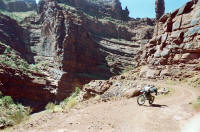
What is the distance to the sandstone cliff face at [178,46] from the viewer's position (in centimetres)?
2642

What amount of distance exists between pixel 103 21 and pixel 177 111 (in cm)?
9288

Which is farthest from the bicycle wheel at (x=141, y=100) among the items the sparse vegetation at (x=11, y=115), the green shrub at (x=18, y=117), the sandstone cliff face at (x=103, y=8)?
the sandstone cliff face at (x=103, y=8)

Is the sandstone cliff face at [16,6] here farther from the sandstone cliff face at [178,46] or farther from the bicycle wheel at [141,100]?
the bicycle wheel at [141,100]

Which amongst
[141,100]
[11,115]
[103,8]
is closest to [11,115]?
[11,115]

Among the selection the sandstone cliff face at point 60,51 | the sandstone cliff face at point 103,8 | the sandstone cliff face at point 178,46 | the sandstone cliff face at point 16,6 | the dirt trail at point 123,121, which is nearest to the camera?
the dirt trail at point 123,121

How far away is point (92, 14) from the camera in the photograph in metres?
114

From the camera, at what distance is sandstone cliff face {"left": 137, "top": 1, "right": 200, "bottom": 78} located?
26420 mm

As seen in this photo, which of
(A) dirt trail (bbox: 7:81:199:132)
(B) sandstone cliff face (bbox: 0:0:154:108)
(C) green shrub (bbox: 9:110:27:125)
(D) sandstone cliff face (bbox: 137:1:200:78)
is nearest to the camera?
(A) dirt trail (bbox: 7:81:199:132)

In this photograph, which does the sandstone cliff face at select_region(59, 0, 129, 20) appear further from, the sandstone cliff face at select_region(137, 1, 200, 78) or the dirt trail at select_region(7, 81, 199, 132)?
the dirt trail at select_region(7, 81, 199, 132)

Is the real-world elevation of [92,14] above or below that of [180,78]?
above

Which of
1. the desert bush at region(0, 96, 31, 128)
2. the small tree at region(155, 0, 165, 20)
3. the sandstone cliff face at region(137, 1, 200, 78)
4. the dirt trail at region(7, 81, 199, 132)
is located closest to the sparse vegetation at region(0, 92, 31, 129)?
the desert bush at region(0, 96, 31, 128)

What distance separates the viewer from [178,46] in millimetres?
28938

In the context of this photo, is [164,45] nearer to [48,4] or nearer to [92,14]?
[48,4]

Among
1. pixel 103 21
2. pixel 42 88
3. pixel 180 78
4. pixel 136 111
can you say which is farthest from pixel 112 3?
pixel 136 111
